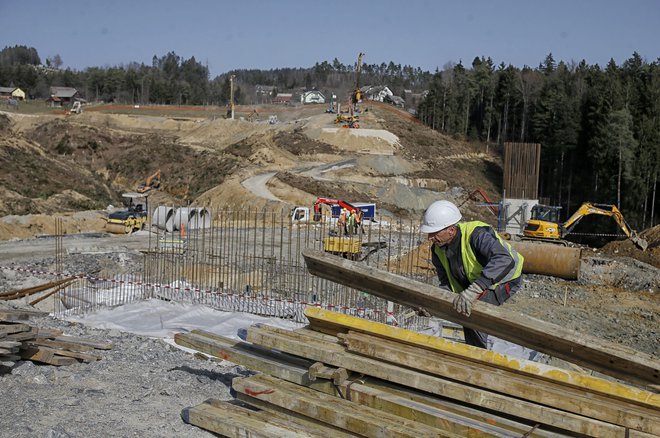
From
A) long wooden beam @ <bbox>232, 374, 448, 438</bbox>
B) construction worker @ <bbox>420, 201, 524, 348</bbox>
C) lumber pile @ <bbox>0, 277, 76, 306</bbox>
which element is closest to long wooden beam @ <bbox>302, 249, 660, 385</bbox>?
construction worker @ <bbox>420, 201, 524, 348</bbox>

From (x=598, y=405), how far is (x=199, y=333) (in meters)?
3.44

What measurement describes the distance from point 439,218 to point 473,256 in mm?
427

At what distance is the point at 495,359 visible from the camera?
4281 millimetres

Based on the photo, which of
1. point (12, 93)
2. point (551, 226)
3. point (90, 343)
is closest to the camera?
point (90, 343)

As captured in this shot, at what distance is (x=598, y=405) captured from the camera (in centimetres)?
388

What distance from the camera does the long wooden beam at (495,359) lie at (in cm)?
394

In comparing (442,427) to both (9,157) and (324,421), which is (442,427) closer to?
(324,421)

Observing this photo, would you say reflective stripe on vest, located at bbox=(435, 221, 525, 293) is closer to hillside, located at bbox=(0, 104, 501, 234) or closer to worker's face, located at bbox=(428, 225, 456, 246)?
worker's face, located at bbox=(428, 225, 456, 246)

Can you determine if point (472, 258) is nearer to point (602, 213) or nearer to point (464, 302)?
point (464, 302)

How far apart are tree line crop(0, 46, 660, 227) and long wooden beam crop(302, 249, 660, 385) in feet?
126

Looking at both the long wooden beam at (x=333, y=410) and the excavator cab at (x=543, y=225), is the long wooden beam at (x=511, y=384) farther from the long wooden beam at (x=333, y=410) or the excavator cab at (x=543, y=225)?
the excavator cab at (x=543, y=225)

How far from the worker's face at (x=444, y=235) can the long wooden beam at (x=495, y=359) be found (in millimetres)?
1023

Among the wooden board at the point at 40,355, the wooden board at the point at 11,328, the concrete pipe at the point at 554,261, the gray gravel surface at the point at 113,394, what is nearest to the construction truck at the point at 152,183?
the concrete pipe at the point at 554,261

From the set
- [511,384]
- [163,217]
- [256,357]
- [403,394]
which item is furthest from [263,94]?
[511,384]
